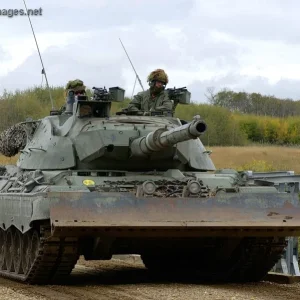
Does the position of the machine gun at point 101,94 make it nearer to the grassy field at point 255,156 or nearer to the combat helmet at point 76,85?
the combat helmet at point 76,85

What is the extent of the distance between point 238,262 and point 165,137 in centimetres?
260

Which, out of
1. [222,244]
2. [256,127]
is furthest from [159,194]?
[256,127]

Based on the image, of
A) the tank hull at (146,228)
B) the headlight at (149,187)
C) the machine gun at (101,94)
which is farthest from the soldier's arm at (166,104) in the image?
the headlight at (149,187)

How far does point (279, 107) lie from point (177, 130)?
46342 millimetres

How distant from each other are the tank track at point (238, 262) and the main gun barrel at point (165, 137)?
2.00 meters

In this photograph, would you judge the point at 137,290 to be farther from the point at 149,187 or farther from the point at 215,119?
the point at 215,119

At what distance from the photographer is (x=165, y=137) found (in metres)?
14.5

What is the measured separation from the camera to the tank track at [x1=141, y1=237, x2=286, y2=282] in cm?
1543

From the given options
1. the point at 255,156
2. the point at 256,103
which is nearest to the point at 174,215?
the point at 255,156

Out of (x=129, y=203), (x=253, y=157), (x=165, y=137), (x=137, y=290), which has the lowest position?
(x=137, y=290)

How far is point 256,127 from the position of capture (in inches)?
1882

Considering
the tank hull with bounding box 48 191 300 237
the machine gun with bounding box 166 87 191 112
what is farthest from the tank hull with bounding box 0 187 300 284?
the machine gun with bounding box 166 87 191 112

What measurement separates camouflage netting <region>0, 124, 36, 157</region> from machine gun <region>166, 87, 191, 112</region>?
249 cm

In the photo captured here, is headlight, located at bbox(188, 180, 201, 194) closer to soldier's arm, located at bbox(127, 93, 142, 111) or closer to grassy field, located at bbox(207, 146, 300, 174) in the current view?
soldier's arm, located at bbox(127, 93, 142, 111)
